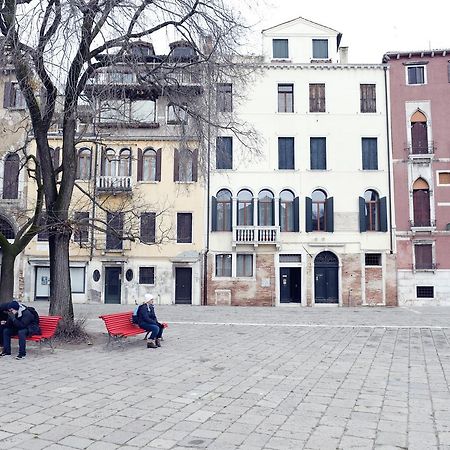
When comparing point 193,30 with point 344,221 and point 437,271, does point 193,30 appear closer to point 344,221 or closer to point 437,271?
point 344,221

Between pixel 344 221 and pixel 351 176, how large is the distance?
8.60ft

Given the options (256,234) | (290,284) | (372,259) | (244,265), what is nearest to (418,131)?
(372,259)

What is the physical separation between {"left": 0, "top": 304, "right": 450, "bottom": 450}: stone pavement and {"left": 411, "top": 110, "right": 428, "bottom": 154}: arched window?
16849 millimetres

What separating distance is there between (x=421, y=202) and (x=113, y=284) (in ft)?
58.3

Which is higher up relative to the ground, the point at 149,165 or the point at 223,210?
the point at 149,165

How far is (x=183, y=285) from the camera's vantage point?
1035 inches

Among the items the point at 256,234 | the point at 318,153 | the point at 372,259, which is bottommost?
the point at 372,259

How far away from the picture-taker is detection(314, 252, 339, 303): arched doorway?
26266 mm

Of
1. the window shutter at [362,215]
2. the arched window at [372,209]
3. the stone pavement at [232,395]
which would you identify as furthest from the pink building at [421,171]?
the stone pavement at [232,395]

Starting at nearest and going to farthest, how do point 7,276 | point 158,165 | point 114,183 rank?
1. point 7,276
2. point 114,183
3. point 158,165

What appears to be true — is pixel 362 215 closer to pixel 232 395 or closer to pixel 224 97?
pixel 224 97

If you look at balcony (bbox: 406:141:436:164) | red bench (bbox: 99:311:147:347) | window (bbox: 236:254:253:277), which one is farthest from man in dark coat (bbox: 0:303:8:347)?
balcony (bbox: 406:141:436:164)

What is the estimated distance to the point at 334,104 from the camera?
2734 cm

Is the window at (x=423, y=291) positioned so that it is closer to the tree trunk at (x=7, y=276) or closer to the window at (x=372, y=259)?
the window at (x=372, y=259)
